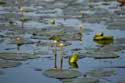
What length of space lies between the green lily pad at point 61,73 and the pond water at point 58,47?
0.10m

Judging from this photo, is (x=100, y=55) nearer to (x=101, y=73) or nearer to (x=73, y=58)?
(x=73, y=58)

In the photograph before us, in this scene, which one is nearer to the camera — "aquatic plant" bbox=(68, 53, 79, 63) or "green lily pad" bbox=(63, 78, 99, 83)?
"green lily pad" bbox=(63, 78, 99, 83)

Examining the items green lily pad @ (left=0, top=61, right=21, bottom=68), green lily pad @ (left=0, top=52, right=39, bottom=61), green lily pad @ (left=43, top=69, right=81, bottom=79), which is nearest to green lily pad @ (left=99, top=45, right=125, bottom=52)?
green lily pad @ (left=0, top=52, right=39, bottom=61)

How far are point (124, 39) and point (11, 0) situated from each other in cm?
1342

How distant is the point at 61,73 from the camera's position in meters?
7.23

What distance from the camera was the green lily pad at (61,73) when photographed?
708 centimetres

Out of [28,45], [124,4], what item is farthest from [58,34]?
[124,4]

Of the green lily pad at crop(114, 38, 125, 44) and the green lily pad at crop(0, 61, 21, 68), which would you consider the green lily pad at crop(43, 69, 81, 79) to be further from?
the green lily pad at crop(114, 38, 125, 44)

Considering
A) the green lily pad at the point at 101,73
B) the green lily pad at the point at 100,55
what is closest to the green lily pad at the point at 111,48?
the green lily pad at the point at 100,55

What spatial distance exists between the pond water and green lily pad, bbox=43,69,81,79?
98mm

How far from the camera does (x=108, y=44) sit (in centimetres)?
1009

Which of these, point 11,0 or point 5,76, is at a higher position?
point 11,0

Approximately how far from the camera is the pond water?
25.1 feet

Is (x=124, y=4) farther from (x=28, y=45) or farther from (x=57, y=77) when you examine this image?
(x=57, y=77)
